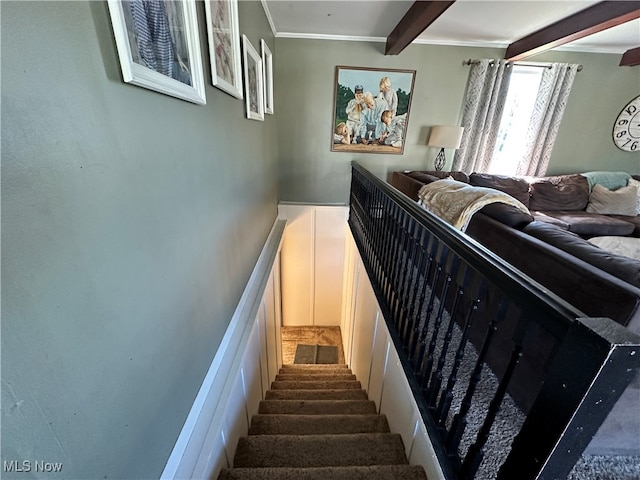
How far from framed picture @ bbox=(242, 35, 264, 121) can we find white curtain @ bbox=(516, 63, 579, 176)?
152 inches

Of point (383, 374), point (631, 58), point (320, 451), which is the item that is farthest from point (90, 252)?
point (631, 58)

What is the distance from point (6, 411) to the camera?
1.28 feet

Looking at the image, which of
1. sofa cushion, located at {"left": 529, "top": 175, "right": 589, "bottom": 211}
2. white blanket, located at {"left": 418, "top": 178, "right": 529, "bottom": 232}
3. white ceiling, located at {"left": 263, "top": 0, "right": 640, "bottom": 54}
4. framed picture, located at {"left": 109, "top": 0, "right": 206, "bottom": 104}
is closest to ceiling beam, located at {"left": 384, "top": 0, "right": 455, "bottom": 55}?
white ceiling, located at {"left": 263, "top": 0, "right": 640, "bottom": 54}

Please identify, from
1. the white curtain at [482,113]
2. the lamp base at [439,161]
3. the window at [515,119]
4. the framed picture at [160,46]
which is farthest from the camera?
the lamp base at [439,161]

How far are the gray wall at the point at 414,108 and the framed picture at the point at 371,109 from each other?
93 mm

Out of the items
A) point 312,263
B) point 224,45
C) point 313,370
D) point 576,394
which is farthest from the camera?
point 312,263

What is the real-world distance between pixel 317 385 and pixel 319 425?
44.9 inches

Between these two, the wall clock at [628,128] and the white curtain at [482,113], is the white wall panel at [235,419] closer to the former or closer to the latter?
the white curtain at [482,113]

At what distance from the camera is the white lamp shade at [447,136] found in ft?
11.5

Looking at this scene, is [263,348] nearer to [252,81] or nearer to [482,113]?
[252,81]

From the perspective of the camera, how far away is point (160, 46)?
760mm

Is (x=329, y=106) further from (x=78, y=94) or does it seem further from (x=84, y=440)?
(x=84, y=440)

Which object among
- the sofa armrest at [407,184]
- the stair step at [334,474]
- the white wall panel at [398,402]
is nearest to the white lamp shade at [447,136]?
the sofa armrest at [407,184]

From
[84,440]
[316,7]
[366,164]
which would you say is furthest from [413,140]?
[84,440]
